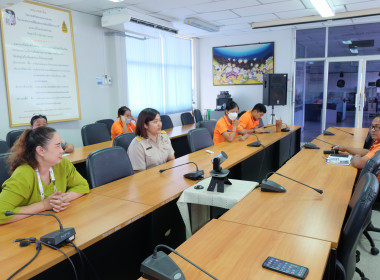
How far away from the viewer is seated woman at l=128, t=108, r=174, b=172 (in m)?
2.93

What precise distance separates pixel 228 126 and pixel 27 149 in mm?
2917

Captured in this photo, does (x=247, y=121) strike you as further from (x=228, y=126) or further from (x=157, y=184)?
(x=157, y=184)

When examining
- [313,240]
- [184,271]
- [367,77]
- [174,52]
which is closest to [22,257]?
[184,271]

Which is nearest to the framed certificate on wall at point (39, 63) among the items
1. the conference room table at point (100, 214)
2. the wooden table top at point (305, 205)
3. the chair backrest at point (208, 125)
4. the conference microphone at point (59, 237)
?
the chair backrest at point (208, 125)

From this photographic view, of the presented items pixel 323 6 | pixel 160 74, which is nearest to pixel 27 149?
pixel 323 6

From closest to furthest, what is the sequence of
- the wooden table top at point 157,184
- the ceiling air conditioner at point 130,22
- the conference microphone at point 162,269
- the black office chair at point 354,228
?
the conference microphone at point 162,269 < the black office chair at point 354,228 < the wooden table top at point 157,184 < the ceiling air conditioner at point 130,22

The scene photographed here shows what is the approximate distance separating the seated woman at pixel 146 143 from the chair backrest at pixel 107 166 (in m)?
0.25

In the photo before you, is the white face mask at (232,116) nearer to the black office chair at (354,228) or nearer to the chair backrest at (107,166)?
the chair backrest at (107,166)

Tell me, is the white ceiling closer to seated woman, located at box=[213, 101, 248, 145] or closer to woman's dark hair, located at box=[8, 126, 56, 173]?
seated woman, located at box=[213, 101, 248, 145]

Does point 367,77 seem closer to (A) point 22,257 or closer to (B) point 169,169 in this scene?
(B) point 169,169

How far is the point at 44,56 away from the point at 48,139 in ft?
11.8

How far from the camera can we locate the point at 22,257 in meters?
1.36

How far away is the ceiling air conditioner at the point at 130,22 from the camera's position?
5.37 m

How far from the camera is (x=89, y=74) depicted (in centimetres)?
575
